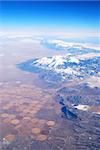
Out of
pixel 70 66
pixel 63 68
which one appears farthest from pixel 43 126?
pixel 70 66

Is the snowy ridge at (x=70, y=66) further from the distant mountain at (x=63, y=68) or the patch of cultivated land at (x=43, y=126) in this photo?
the patch of cultivated land at (x=43, y=126)

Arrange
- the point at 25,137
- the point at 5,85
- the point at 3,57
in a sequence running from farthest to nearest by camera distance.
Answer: the point at 3,57 < the point at 5,85 < the point at 25,137

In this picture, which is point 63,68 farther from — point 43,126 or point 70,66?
point 43,126

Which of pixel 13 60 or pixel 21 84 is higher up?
pixel 13 60

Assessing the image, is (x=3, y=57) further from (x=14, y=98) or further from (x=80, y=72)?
(x=14, y=98)

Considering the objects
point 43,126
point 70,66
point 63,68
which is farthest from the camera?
point 70,66

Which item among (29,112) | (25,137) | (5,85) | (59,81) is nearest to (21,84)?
(5,85)

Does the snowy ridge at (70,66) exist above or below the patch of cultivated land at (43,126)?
above

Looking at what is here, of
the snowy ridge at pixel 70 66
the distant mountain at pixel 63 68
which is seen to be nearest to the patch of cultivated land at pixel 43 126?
Result: the distant mountain at pixel 63 68
